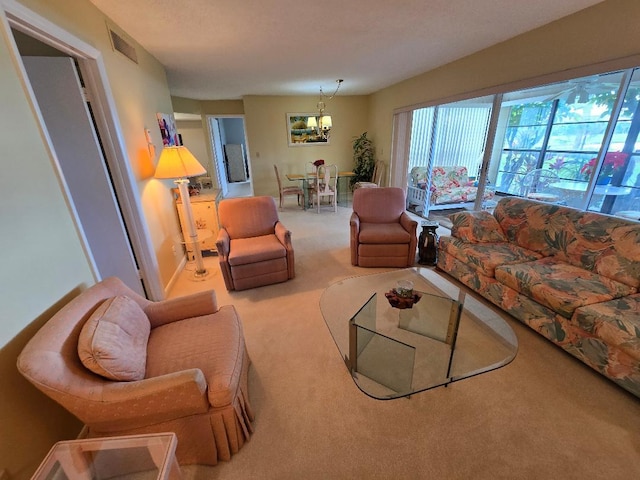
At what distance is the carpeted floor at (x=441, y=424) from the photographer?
1.25 metres

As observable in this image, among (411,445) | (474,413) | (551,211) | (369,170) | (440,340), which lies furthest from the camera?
(369,170)

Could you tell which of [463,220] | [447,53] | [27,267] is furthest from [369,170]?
[27,267]

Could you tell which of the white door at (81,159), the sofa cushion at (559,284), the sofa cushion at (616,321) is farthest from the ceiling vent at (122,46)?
the sofa cushion at (616,321)

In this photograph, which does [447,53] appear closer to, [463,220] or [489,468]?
[463,220]

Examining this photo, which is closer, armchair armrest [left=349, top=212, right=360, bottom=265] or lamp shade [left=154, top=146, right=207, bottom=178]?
lamp shade [left=154, top=146, right=207, bottom=178]

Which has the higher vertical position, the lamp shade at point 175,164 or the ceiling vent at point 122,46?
the ceiling vent at point 122,46

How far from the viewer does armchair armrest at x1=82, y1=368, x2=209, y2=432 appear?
42.2 inches

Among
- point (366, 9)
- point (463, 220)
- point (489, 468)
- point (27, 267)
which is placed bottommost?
point (489, 468)

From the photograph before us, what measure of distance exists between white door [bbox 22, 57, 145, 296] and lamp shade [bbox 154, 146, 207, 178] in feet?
1.59

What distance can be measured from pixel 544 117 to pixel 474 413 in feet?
19.4

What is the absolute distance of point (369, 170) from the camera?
6.51 meters

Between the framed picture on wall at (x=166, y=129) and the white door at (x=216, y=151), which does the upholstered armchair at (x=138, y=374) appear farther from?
the white door at (x=216, y=151)

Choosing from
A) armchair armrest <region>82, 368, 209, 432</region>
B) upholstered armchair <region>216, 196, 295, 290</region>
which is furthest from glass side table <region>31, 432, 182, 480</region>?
upholstered armchair <region>216, 196, 295, 290</region>

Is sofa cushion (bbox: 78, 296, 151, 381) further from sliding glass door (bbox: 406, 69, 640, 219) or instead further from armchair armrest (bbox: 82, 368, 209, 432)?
sliding glass door (bbox: 406, 69, 640, 219)
